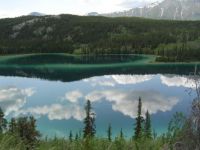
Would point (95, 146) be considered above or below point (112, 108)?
above

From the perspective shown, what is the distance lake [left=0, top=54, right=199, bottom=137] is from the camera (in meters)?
82.2

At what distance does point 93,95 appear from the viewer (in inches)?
4700

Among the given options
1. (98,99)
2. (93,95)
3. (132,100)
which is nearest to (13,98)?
(93,95)

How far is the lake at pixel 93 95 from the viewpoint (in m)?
82.2

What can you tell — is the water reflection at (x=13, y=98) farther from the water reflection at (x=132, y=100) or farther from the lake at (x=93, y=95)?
the water reflection at (x=132, y=100)

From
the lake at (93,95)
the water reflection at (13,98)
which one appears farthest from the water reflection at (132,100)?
the water reflection at (13,98)

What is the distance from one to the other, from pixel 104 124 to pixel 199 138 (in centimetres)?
7250

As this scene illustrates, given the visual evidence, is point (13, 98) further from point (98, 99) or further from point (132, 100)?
point (132, 100)

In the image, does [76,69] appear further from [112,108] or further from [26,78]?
[112,108]

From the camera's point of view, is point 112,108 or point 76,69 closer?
point 112,108

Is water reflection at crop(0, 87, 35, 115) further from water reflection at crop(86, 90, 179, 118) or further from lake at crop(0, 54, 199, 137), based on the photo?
water reflection at crop(86, 90, 179, 118)

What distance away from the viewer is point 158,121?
82.8 metres

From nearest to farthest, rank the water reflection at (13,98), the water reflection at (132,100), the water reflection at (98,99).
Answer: the water reflection at (98,99) → the water reflection at (132,100) → the water reflection at (13,98)

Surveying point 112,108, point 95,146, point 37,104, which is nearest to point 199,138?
point 95,146
